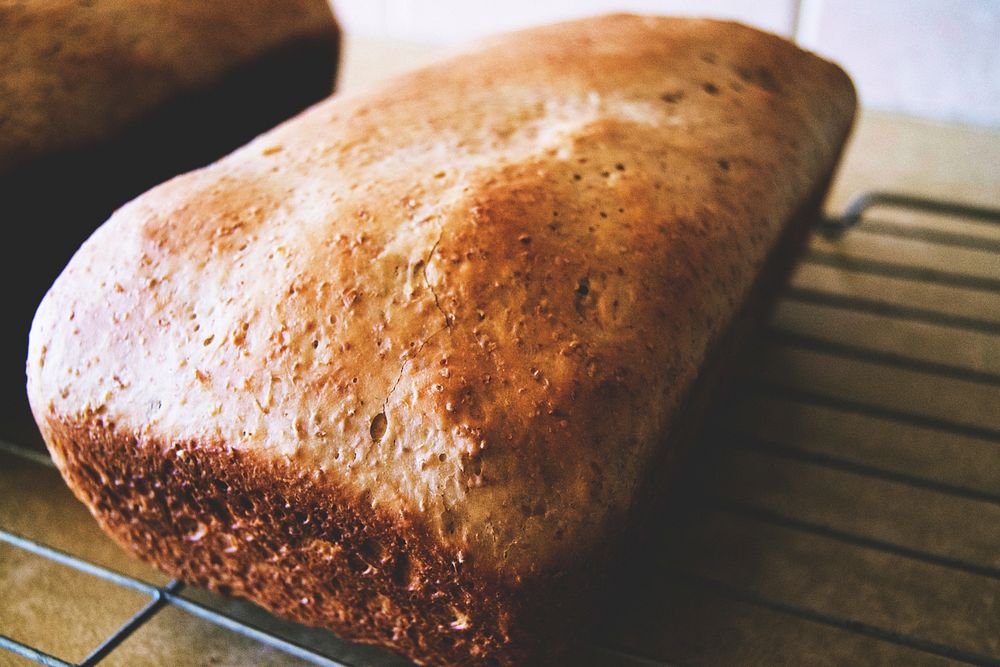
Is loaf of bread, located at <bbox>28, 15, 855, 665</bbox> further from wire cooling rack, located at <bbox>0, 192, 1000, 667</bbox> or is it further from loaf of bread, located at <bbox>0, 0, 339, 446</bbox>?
loaf of bread, located at <bbox>0, 0, 339, 446</bbox>

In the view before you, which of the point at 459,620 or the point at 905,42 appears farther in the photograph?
the point at 905,42

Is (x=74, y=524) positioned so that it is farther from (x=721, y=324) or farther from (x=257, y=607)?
(x=721, y=324)

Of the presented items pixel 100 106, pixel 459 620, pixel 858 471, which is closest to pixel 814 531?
pixel 858 471

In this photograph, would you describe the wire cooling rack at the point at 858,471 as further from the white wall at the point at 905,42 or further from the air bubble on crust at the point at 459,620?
the white wall at the point at 905,42

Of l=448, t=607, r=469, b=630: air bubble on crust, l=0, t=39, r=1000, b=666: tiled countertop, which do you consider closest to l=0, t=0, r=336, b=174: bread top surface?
l=0, t=39, r=1000, b=666: tiled countertop

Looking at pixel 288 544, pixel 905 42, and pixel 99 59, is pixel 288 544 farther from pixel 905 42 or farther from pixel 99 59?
pixel 905 42

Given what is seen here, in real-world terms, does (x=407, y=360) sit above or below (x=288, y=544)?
above
